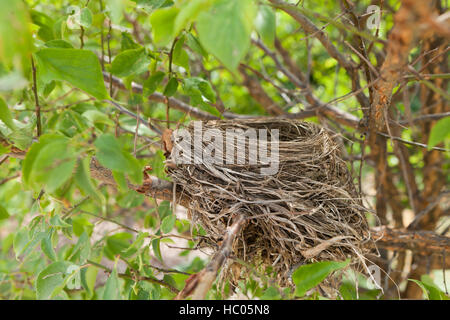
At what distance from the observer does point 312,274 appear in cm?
64

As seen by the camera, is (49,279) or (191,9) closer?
(191,9)

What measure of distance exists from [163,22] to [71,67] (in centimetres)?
25

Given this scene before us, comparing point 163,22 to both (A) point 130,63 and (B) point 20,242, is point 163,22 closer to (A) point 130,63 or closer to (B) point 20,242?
(A) point 130,63

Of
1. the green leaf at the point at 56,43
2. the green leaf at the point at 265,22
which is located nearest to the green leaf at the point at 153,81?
the green leaf at the point at 56,43

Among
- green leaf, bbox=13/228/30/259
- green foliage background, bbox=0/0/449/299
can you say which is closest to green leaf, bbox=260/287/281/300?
green foliage background, bbox=0/0/449/299

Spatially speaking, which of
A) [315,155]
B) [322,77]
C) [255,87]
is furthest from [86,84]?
[322,77]

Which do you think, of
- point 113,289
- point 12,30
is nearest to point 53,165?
point 12,30

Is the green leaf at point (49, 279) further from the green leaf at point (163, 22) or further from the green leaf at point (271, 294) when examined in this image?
the green leaf at point (163, 22)

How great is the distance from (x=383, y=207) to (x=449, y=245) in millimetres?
485

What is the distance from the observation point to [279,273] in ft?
2.99

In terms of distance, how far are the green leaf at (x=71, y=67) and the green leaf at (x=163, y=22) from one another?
0.71 ft

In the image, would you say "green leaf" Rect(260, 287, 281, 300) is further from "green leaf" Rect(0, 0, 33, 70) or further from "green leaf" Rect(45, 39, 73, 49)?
"green leaf" Rect(45, 39, 73, 49)
